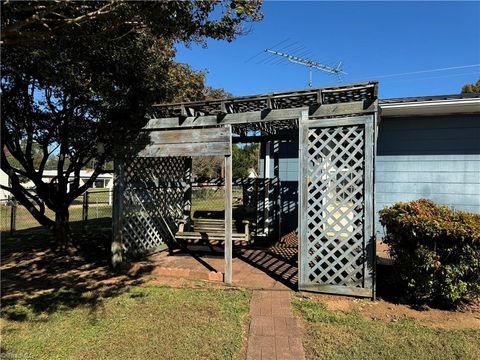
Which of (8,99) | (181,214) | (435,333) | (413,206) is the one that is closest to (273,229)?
(181,214)

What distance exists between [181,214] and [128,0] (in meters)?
5.92

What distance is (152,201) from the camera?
7633mm

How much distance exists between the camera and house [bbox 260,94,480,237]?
7734mm

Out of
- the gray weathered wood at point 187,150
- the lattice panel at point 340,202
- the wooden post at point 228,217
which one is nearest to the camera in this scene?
the lattice panel at point 340,202

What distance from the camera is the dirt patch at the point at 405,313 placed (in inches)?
162

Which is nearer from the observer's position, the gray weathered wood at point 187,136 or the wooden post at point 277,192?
the gray weathered wood at point 187,136

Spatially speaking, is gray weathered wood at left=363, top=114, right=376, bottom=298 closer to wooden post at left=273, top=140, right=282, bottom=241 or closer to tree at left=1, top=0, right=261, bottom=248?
tree at left=1, top=0, right=261, bottom=248

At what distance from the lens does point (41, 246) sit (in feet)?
28.0

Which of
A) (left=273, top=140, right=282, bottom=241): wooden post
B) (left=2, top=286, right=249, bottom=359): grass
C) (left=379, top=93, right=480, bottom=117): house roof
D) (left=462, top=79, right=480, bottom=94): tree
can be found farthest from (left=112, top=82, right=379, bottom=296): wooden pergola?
(left=462, top=79, right=480, bottom=94): tree

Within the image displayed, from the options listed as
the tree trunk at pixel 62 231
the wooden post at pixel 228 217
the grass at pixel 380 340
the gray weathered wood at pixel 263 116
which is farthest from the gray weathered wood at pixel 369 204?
the tree trunk at pixel 62 231

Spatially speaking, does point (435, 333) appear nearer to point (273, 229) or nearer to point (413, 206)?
point (413, 206)

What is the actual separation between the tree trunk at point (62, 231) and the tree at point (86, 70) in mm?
21

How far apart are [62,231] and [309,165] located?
216 inches

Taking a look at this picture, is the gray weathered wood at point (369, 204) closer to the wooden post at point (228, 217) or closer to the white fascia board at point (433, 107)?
the wooden post at point (228, 217)
